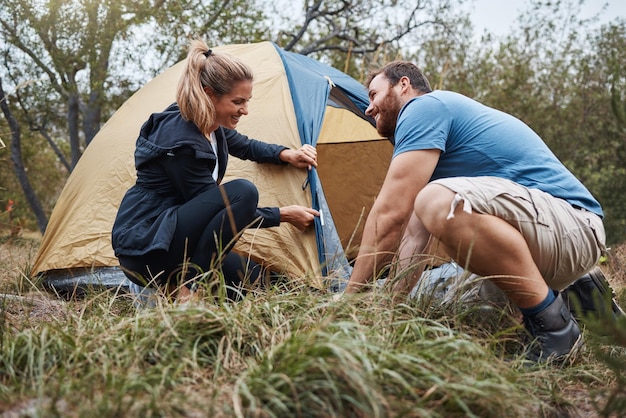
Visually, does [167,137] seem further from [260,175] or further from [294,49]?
[294,49]

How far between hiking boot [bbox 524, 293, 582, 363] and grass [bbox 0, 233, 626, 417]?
8cm

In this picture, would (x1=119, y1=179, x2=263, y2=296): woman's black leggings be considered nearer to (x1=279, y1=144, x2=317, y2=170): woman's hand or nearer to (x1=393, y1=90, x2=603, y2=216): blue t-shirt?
(x1=279, y1=144, x2=317, y2=170): woman's hand

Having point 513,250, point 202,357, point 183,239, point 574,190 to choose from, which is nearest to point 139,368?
point 202,357

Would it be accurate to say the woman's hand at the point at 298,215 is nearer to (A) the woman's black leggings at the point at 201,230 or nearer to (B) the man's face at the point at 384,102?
(A) the woman's black leggings at the point at 201,230

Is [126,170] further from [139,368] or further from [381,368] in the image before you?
[381,368]

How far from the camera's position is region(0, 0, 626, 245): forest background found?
652cm

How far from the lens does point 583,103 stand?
808cm

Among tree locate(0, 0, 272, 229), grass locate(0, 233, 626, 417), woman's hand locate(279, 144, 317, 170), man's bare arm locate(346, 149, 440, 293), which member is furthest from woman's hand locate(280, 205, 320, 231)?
tree locate(0, 0, 272, 229)

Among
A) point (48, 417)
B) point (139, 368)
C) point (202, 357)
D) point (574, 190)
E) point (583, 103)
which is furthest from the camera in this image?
point (583, 103)

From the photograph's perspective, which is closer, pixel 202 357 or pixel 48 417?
pixel 48 417

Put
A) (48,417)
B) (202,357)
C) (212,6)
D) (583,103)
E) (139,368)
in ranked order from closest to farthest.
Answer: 1. (48,417)
2. (139,368)
3. (202,357)
4. (212,6)
5. (583,103)

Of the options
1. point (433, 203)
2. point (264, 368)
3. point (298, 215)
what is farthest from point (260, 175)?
point (264, 368)

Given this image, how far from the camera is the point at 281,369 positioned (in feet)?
5.54

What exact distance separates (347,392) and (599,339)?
647mm
